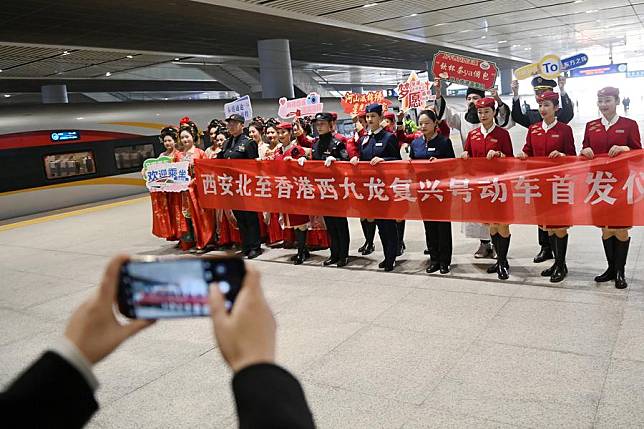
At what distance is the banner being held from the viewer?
6793 millimetres

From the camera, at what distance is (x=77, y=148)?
1199 centimetres

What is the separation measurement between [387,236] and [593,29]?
20044mm

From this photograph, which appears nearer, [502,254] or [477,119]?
[502,254]

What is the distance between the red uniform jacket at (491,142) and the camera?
4969mm

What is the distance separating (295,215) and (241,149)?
117 centimetres

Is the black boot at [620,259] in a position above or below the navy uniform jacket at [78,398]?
below

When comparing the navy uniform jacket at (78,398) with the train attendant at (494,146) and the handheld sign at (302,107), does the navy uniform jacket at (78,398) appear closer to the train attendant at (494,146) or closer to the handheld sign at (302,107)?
Result: the train attendant at (494,146)

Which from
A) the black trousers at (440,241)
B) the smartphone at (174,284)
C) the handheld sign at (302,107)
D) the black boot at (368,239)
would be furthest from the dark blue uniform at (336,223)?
the smartphone at (174,284)

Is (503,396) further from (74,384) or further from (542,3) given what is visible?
(542,3)

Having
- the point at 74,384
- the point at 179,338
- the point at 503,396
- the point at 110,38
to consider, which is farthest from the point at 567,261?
the point at 110,38

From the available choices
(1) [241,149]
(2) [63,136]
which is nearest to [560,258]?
(1) [241,149]

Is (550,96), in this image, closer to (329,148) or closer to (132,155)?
(329,148)

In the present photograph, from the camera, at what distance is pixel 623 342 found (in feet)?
11.1

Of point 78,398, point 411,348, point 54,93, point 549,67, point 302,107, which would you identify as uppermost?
point 54,93
